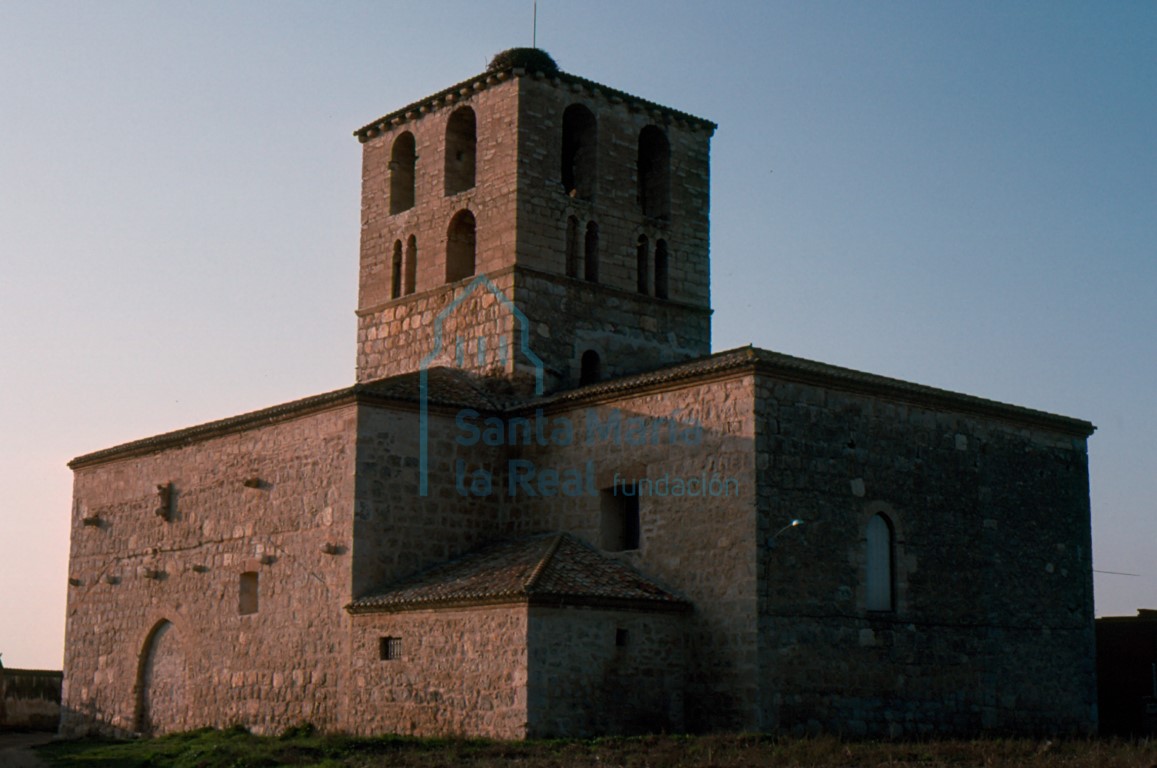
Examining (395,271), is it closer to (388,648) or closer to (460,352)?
(460,352)

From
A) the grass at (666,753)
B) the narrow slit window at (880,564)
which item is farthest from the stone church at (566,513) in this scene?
the grass at (666,753)

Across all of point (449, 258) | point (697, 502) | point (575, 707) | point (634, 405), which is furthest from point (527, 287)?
point (575, 707)

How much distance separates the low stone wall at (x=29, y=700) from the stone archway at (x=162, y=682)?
6062mm

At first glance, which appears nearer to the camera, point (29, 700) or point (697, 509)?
point (697, 509)

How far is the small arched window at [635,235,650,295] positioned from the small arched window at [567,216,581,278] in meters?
1.31

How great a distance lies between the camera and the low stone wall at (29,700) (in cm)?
3094

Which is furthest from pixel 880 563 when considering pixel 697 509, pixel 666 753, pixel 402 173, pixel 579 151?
pixel 402 173

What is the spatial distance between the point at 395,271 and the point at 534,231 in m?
3.51

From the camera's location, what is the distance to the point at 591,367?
2581 centimetres

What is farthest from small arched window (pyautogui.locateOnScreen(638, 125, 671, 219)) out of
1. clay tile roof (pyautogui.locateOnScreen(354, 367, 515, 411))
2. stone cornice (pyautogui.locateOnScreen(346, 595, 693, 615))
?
stone cornice (pyautogui.locateOnScreen(346, 595, 693, 615))

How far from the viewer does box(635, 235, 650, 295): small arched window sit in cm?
2692

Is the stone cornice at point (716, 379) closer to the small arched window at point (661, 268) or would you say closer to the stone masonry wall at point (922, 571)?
the stone masonry wall at point (922, 571)

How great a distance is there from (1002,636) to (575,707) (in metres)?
7.20

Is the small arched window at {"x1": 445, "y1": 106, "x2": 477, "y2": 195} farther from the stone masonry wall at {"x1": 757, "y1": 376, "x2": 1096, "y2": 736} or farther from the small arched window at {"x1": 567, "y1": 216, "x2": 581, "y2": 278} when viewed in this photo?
the stone masonry wall at {"x1": 757, "y1": 376, "x2": 1096, "y2": 736}
